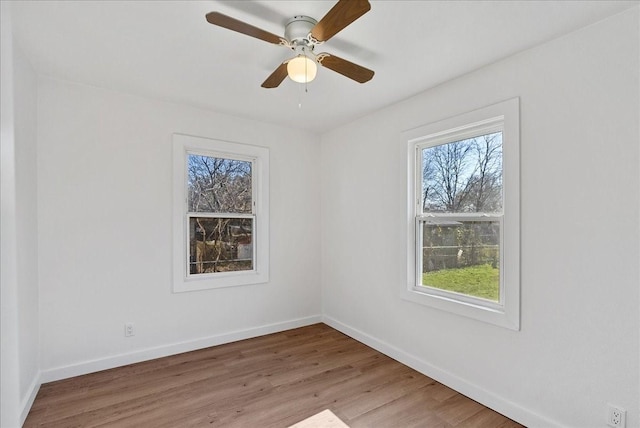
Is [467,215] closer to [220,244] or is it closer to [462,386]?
[462,386]

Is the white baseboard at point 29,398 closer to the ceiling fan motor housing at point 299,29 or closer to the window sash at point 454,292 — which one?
the ceiling fan motor housing at point 299,29

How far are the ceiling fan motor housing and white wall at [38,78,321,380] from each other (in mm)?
1829

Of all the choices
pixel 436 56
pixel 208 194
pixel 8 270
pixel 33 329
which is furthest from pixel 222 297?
pixel 436 56

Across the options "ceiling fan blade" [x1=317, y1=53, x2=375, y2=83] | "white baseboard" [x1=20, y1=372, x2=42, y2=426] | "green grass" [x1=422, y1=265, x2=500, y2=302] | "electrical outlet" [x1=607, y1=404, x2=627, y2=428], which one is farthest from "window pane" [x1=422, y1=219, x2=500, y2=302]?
"white baseboard" [x1=20, y1=372, x2=42, y2=426]

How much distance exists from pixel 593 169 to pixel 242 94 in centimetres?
269

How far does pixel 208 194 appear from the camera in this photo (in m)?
3.49

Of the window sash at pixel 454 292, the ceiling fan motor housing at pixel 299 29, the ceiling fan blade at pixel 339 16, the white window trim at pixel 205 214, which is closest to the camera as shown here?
the ceiling fan blade at pixel 339 16

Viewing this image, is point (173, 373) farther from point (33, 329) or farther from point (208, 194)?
point (208, 194)

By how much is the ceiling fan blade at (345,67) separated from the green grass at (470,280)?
168cm

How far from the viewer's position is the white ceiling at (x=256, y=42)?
5.78 ft

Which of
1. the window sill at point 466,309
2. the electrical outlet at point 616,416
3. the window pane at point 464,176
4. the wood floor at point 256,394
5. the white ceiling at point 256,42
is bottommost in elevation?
the wood floor at point 256,394

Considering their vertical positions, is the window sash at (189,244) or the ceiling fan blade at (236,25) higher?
the ceiling fan blade at (236,25)

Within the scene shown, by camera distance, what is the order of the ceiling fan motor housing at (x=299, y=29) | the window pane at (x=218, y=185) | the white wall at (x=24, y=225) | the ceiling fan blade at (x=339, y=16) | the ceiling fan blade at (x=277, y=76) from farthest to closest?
the window pane at (x=218, y=185) < the ceiling fan blade at (x=277, y=76) < the ceiling fan motor housing at (x=299, y=29) < the white wall at (x=24, y=225) < the ceiling fan blade at (x=339, y=16)

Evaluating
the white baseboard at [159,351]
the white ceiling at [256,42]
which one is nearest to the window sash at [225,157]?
the white ceiling at [256,42]
